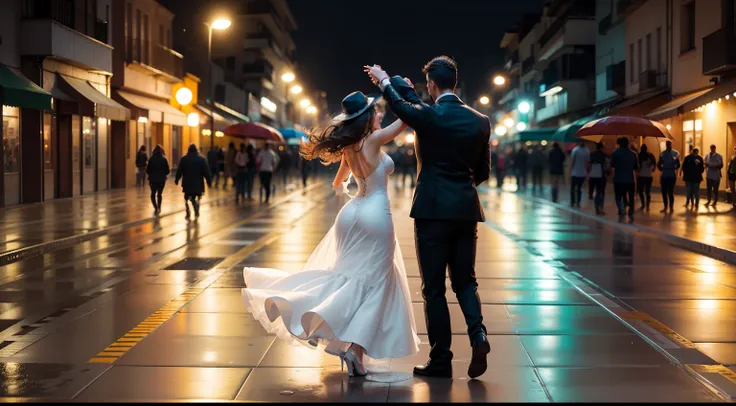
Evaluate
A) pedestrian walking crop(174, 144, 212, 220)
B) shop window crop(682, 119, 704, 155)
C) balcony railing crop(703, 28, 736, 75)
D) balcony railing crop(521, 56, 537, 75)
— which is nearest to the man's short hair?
pedestrian walking crop(174, 144, 212, 220)

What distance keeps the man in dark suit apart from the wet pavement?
1.14 feet

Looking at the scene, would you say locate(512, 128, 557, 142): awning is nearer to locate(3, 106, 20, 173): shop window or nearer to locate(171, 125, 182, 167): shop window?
locate(171, 125, 182, 167): shop window

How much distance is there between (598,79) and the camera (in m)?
53.9

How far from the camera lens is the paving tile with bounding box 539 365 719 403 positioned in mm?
5734

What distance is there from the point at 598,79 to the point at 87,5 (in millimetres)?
29928

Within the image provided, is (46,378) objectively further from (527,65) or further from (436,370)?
(527,65)

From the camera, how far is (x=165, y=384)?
6.09 metres

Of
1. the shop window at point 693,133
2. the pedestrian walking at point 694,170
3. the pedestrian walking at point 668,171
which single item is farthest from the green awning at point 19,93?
the shop window at point 693,133

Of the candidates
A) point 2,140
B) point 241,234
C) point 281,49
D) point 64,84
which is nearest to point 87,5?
point 64,84

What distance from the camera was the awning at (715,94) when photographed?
26625 mm

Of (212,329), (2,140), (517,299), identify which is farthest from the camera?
(2,140)

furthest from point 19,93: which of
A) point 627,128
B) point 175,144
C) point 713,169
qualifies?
point 175,144

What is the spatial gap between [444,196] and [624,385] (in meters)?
1.57

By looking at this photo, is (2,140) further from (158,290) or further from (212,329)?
(212,329)
